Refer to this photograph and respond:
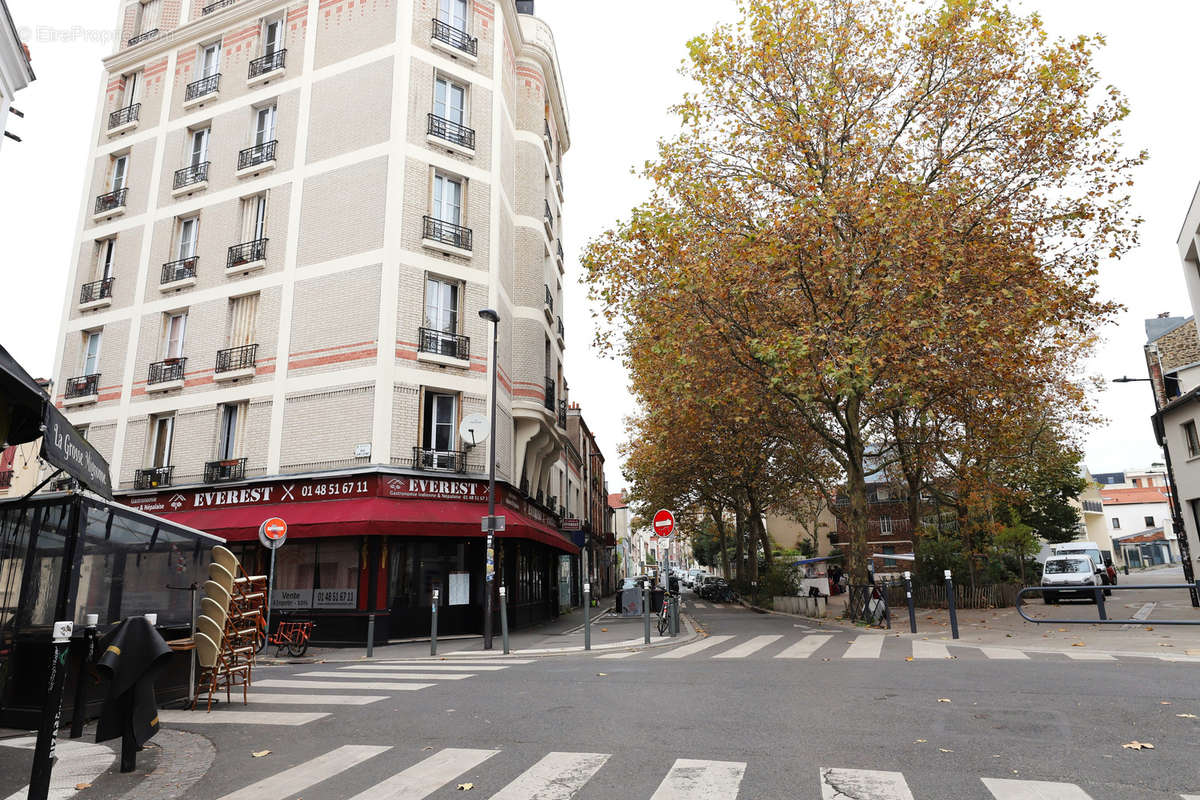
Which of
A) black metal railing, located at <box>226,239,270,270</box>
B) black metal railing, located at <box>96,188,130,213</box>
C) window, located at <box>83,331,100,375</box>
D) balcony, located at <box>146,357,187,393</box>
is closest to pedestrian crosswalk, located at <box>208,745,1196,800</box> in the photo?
black metal railing, located at <box>226,239,270,270</box>

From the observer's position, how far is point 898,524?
Result: 67000mm

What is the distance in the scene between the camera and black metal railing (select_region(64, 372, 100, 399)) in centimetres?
2277

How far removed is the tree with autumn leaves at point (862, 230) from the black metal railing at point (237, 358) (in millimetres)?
10165

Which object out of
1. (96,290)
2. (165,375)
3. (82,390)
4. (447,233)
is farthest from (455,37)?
(82,390)

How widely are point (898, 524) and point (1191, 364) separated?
39.3 metres

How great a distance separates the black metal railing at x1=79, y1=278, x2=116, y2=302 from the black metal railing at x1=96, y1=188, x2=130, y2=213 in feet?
8.80

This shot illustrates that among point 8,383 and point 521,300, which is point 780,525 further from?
point 8,383

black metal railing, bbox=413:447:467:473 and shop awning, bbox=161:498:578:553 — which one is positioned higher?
black metal railing, bbox=413:447:467:473

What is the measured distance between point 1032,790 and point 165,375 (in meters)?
23.8

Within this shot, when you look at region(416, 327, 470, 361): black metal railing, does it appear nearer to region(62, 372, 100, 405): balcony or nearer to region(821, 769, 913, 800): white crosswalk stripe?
region(62, 372, 100, 405): balcony

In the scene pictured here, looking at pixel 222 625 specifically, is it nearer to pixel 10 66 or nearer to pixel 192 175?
pixel 10 66

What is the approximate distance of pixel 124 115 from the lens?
25.4m

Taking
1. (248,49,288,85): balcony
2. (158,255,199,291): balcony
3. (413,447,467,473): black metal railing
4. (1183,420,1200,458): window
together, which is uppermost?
(248,49,288,85): balcony

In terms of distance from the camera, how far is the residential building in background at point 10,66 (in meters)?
10.9
